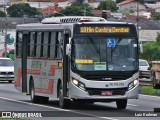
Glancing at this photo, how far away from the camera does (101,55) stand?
28672 mm

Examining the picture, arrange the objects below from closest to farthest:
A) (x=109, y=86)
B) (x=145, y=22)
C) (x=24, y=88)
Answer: (x=109, y=86), (x=24, y=88), (x=145, y=22)

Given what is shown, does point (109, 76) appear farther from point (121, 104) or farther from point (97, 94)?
point (121, 104)

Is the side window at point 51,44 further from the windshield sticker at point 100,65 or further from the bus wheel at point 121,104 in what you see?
the bus wheel at point 121,104

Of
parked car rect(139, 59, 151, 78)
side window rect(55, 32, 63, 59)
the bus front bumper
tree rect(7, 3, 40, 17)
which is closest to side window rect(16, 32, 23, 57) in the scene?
side window rect(55, 32, 63, 59)

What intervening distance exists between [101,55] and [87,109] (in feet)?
5.85

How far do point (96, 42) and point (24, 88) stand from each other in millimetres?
5549

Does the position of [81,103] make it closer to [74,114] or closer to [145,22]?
[74,114]

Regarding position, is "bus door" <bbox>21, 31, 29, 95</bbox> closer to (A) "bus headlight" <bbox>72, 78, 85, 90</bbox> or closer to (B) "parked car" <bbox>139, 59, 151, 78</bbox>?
(A) "bus headlight" <bbox>72, 78, 85, 90</bbox>

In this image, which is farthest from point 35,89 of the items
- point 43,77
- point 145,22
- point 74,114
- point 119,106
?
point 145,22

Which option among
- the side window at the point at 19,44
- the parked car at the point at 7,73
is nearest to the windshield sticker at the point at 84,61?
the side window at the point at 19,44

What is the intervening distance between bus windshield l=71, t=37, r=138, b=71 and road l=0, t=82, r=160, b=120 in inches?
51.1

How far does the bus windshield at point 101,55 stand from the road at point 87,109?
4.26 ft

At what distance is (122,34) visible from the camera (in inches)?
1145

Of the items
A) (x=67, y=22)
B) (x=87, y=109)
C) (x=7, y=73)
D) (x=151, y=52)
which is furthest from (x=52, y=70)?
(x=151, y=52)
